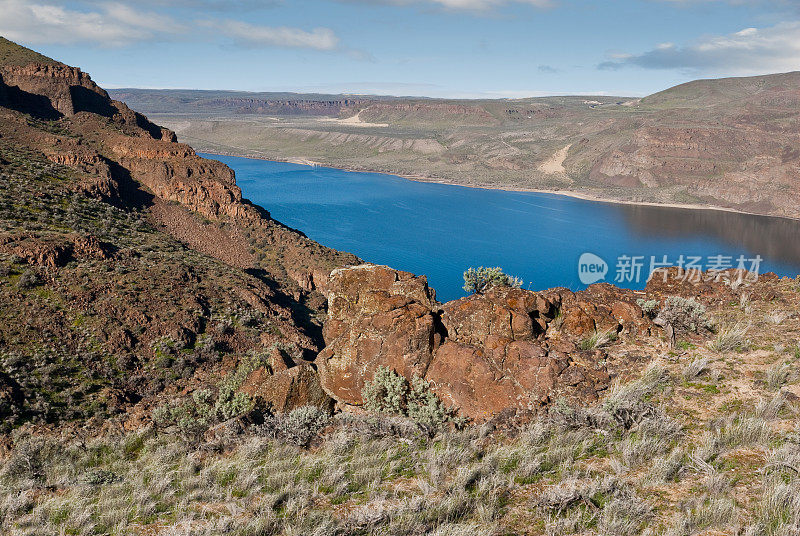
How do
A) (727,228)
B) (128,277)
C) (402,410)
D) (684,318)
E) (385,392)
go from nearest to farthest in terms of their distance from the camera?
(402,410)
(385,392)
(684,318)
(128,277)
(727,228)

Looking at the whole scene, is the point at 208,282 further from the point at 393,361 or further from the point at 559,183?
the point at 559,183

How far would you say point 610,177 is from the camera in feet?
496

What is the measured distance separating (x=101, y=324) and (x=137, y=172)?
2882 cm

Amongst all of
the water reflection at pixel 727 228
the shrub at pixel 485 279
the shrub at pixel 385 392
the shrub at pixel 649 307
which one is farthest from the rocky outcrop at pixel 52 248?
the water reflection at pixel 727 228

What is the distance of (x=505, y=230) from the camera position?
98.8 m

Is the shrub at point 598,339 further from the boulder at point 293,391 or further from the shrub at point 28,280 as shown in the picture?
the shrub at point 28,280

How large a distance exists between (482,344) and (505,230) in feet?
293

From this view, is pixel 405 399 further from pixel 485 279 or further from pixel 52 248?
pixel 52 248

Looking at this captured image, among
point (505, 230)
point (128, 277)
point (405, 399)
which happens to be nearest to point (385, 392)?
point (405, 399)

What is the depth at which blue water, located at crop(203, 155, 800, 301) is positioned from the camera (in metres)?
75.1

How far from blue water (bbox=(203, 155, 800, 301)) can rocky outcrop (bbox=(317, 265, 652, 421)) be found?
4419 centimetres

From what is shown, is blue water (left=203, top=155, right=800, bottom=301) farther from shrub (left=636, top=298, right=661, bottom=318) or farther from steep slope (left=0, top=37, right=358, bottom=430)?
shrub (left=636, top=298, right=661, bottom=318)

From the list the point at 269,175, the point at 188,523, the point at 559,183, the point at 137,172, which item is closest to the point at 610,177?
the point at 559,183

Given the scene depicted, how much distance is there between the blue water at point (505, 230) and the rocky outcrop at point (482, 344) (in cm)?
4419
